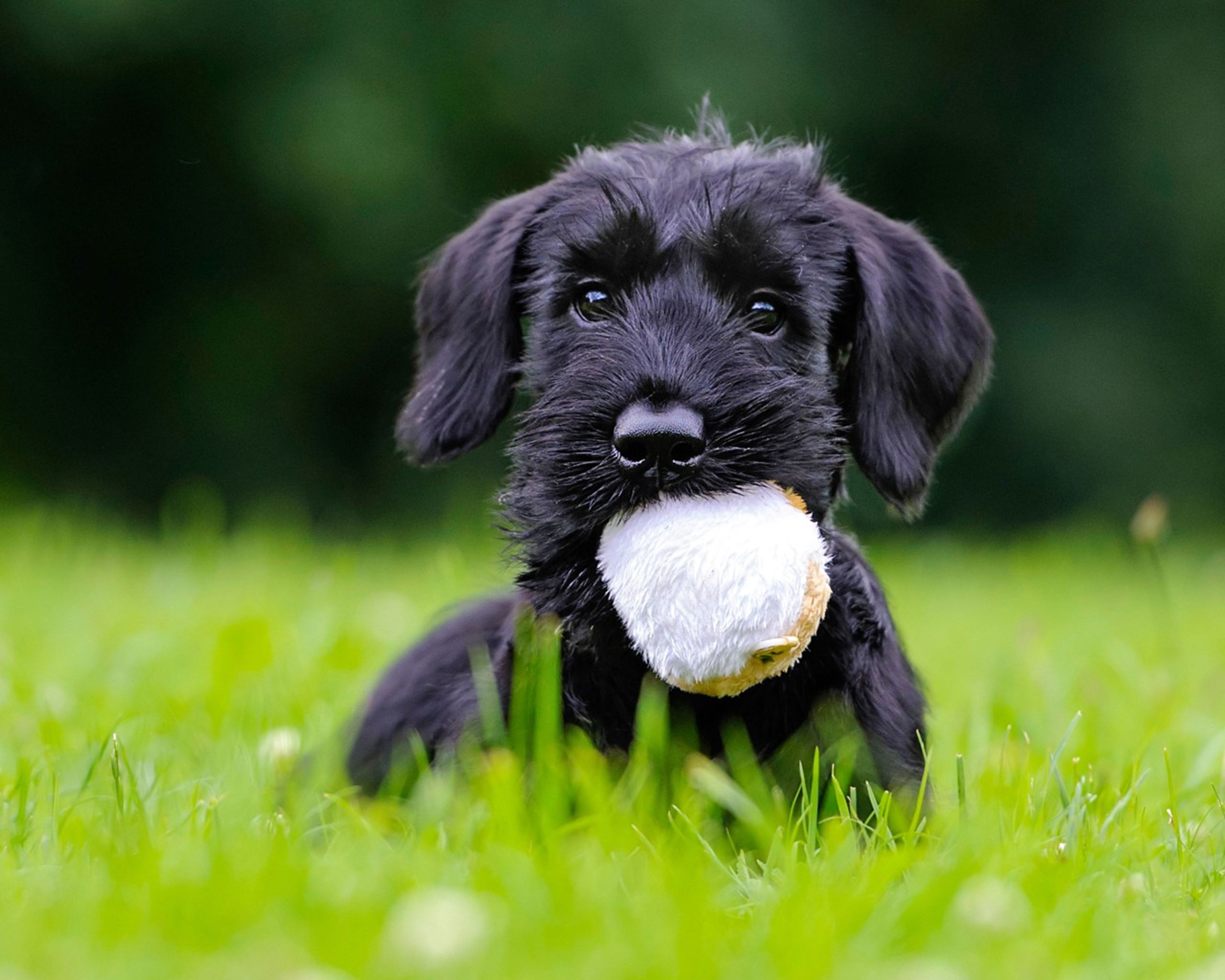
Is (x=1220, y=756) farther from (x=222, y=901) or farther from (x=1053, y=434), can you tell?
(x=1053, y=434)

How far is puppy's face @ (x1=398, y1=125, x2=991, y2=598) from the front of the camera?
1.98m

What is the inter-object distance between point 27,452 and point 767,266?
760cm

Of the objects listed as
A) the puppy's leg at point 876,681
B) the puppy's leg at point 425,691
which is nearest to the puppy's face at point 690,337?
the puppy's leg at point 876,681

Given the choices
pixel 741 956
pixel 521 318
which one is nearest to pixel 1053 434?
pixel 521 318

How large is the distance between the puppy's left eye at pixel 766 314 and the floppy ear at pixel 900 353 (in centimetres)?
17

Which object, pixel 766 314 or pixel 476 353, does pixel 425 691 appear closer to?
pixel 476 353

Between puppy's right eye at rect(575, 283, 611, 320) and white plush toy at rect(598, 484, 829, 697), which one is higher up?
puppy's right eye at rect(575, 283, 611, 320)

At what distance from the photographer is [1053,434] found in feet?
29.8

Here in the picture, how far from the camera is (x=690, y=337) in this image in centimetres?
208

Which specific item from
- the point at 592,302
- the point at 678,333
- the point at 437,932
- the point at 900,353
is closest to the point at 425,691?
the point at 592,302

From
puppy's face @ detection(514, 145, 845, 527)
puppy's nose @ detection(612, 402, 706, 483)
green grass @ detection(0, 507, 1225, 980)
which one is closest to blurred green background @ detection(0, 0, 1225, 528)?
green grass @ detection(0, 507, 1225, 980)

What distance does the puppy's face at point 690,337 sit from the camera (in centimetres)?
198

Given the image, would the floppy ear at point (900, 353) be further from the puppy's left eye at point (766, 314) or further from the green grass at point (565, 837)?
the green grass at point (565, 837)

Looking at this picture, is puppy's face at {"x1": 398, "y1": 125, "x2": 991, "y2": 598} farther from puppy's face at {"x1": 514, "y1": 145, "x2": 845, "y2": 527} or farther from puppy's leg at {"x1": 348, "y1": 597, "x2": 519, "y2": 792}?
puppy's leg at {"x1": 348, "y1": 597, "x2": 519, "y2": 792}
